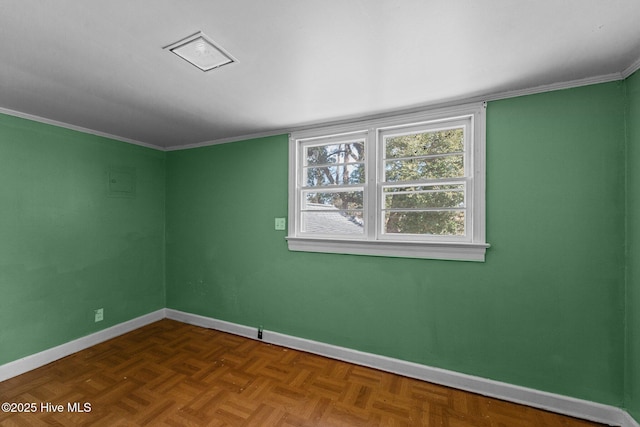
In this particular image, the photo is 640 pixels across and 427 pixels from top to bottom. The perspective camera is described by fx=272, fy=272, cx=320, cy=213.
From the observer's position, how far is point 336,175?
2.78 m

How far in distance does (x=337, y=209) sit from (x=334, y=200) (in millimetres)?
100

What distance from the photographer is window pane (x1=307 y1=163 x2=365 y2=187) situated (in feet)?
8.79

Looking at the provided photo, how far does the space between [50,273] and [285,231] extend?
7.43ft

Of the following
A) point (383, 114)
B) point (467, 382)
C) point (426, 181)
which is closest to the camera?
point (467, 382)

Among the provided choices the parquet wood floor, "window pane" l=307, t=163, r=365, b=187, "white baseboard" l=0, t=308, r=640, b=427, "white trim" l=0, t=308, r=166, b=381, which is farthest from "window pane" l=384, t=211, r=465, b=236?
"white trim" l=0, t=308, r=166, b=381

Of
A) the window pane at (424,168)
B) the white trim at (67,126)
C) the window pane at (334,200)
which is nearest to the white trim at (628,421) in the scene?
the window pane at (424,168)

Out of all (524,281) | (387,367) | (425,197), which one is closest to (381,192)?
(425,197)

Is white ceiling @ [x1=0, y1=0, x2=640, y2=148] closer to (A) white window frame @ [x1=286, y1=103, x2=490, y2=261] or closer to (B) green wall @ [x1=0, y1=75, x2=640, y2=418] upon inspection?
(A) white window frame @ [x1=286, y1=103, x2=490, y2=261]

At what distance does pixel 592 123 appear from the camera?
1.85 meters

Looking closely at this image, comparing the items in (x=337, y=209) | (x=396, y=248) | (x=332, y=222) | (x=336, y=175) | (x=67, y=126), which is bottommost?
(x=396, y=248)

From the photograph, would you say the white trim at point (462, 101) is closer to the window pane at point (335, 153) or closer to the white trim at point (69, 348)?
the window pane at point (335, 153)

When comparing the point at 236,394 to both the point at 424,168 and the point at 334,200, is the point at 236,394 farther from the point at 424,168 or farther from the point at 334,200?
the point at 424,168

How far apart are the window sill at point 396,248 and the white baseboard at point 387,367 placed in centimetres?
93

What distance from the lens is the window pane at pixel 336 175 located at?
2.68 metres
